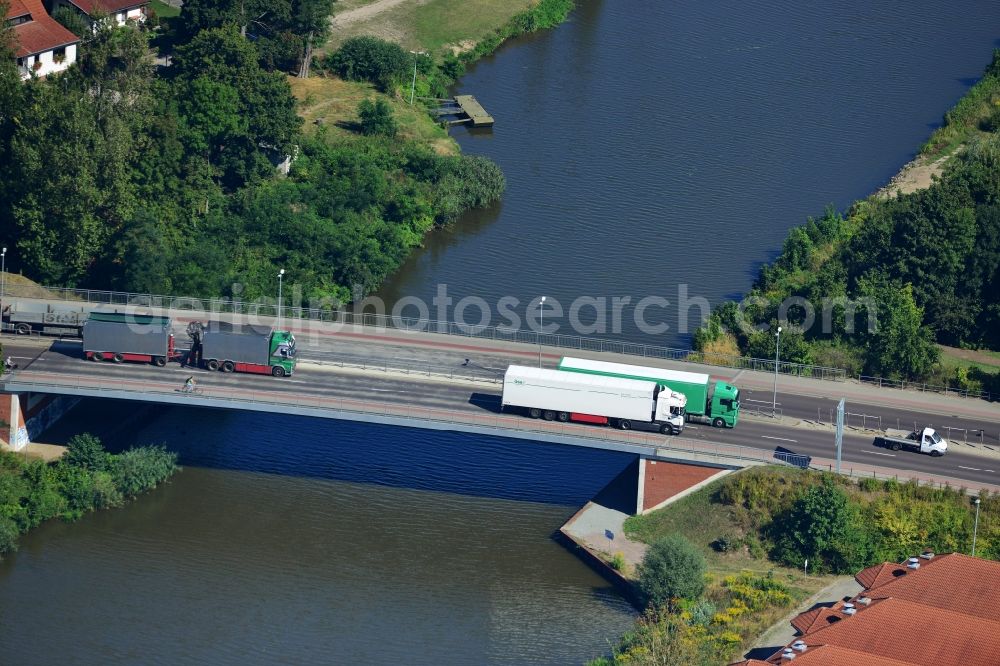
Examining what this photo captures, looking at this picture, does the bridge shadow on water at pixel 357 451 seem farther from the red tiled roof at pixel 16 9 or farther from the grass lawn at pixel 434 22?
the grass lawn at pixel 434 22

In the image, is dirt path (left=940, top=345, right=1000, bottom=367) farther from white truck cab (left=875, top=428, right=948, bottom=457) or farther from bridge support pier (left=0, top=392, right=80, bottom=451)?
bridge support pier (left=0, top=392, right=80, bottom=451)

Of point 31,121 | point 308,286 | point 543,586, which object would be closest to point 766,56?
point 308,286

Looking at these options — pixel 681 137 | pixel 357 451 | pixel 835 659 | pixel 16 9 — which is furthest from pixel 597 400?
pixel 16 9

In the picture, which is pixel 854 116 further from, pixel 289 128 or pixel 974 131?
pixel 289 128

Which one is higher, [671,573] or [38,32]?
[38,32]

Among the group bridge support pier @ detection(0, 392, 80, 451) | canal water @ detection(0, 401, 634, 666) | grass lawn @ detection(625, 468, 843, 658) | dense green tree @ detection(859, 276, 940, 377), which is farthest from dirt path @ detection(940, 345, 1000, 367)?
bridge support pier @ detection(0, 392, 80, 451)

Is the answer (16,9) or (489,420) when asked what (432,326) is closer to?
(489,420)

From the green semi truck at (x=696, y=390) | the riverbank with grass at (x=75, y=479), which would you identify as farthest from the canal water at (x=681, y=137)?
the riverbank with grass at (x=75, y=479)
